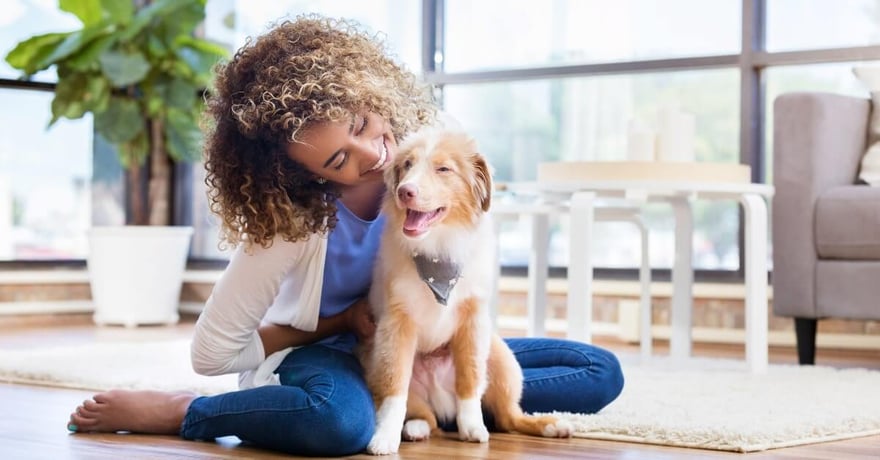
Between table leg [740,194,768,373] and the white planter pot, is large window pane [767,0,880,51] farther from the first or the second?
the white planter pot

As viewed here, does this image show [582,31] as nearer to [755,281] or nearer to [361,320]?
[755,281]

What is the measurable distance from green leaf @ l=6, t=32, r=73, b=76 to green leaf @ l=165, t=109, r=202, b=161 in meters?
0.59

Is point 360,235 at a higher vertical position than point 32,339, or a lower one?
higher

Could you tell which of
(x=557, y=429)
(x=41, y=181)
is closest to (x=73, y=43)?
(x=41, y=181)

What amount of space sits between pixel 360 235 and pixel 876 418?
1132 mm

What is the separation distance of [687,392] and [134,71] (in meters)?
3.07

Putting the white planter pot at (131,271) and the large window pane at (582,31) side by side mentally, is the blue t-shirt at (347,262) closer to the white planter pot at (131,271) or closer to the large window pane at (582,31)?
the large window pane at (582,31)

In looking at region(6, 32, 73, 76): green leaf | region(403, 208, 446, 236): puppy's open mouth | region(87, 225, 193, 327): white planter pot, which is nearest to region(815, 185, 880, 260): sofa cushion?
region(403, 208, 446, 236): puppy's open mouth

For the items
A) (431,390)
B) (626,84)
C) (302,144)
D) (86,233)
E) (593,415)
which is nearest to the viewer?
(302,144)

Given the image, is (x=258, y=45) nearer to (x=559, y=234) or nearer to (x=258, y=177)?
(x=258, y=177)

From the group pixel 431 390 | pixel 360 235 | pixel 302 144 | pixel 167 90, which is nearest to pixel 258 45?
pixel 302 144

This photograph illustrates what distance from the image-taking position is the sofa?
10.4 ft

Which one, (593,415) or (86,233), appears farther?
(86,233)

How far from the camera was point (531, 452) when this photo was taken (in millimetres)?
1801
